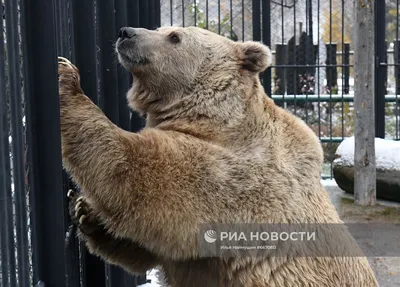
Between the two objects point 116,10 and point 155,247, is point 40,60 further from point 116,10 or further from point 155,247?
point 116,10

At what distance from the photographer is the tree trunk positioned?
8.31m

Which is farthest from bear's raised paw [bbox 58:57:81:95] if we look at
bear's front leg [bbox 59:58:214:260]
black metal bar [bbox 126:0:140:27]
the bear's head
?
black metal bar [bbox 126:0:140:27]

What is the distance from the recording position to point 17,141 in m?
2.22

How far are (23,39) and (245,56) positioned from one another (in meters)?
1.50

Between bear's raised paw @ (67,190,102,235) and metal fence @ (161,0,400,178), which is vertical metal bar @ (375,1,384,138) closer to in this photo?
metal fence @ (161,0,400,178)

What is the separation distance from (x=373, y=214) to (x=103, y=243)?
16.9 feet

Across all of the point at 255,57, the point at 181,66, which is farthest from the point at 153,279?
the point at 255,57

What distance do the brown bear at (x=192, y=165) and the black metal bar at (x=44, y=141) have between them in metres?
0.36

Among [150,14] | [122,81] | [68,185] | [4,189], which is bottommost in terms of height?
[68,185]

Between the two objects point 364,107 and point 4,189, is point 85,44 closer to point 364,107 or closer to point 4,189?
point 4,189

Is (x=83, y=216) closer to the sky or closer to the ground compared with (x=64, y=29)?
closer to the ground

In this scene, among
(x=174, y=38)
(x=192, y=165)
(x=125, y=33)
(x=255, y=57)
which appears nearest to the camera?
(x=192, y=165)

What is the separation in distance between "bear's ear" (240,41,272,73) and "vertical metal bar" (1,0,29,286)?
5.55 ft

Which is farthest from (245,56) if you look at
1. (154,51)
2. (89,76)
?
(89,76)
